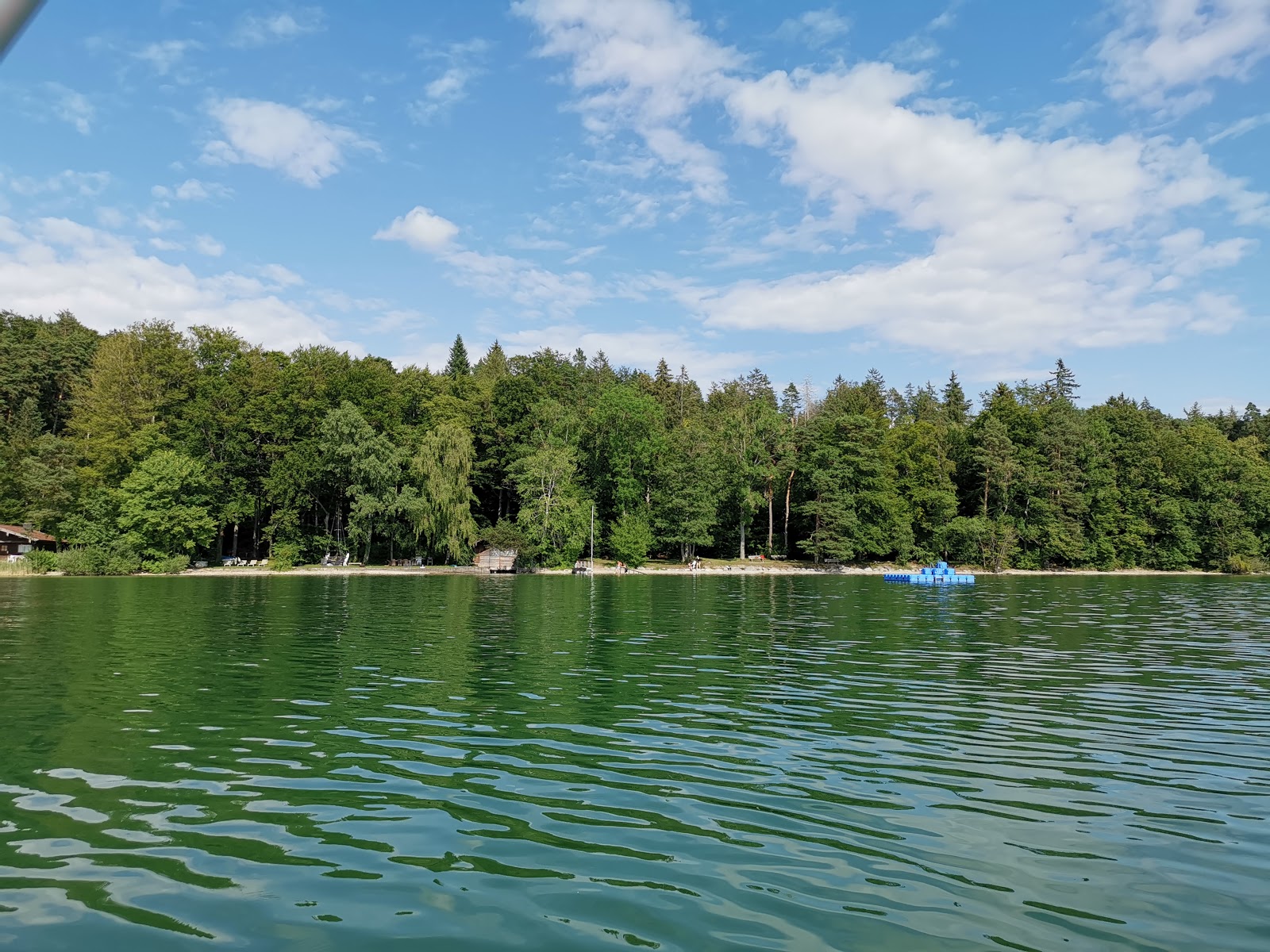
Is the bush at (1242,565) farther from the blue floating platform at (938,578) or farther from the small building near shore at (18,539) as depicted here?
the small building near shore at (18,539)

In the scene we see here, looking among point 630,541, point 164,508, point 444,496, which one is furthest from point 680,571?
point 164,508

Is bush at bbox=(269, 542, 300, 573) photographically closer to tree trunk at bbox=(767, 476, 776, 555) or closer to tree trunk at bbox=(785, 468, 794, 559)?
tree trunk at bbox=(767, 476, 776, 555)

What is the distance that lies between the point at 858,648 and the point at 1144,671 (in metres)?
6.55

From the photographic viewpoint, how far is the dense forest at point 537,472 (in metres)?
71.3

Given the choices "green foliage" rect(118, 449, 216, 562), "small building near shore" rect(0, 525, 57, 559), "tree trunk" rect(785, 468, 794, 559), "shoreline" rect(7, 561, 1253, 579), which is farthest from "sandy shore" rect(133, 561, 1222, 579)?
"small building near shore" rect(0, 525, 57, 559)

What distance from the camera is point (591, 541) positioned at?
75.8m

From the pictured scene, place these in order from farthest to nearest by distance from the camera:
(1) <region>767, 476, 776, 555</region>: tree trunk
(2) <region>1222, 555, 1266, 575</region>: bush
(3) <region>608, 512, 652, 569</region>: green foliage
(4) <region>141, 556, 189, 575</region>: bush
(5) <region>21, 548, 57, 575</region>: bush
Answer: (1) <region>767, 476, 776, 555</region>: tree trunk → (2) <region>1222, 555, 1266, 575</region>: bush → (3) <region>608, 512, 652, 569</region>: green foliage → (4) <region>141, 556, 189, 575</region>: bush → (5) <region>21, 548, 57, 575</region>: bush

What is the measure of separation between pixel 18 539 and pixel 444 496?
134 ft

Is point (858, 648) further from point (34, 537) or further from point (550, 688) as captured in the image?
point (34, 537)

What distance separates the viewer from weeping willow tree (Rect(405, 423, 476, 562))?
70.9 m

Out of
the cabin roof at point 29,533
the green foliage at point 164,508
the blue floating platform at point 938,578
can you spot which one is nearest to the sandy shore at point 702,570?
the green foliage at point 164,508

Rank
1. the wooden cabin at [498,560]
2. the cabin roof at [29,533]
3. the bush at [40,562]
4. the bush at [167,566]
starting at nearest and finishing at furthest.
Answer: the bush at [40,562] → the bush at [167,566] → the cabin roof at [29,533] → the wooden cabin at [498,560]

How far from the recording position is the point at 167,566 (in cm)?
6469

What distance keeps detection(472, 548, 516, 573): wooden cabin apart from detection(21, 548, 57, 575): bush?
33.4 m
